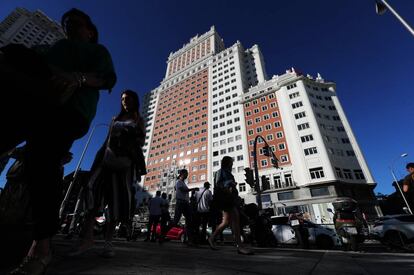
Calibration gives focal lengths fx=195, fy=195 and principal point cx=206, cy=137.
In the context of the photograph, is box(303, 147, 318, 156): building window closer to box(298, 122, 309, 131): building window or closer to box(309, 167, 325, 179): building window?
box(309, 167, 325, 179): building window

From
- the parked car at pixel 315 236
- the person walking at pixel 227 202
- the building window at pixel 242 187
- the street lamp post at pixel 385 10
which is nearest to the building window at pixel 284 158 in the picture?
the building window at pixel 242 187

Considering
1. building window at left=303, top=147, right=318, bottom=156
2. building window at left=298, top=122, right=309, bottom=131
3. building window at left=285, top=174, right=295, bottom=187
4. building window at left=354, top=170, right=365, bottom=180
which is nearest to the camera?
building window at left=354, top=170, right=365, bottom=180

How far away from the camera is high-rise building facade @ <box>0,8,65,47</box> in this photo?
218 ft

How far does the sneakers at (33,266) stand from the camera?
988mm

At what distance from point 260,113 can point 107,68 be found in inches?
1818

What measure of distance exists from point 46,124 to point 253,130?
45.2m

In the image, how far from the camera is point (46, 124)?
128cm

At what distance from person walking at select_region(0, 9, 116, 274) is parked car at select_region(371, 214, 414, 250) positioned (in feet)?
37.3

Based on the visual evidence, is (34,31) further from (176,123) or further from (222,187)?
(222,187)

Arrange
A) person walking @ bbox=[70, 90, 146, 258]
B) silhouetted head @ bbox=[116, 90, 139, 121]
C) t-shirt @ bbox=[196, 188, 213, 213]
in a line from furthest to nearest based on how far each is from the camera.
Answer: t-shirt @ bbox=[196, 188, 213, 213]
silhouetted head @ bbox=[116, 90, 139, 121]
person walking @ bbox=[70, 90, 146, 258]

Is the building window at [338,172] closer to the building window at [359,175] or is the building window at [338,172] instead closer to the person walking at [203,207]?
the building window at [359,175]

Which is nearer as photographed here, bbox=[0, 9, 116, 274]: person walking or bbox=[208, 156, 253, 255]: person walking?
bbox=[0, 9, 116, 274]: person walking

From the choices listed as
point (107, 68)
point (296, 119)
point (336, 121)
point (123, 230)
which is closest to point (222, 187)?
point (107, 68)

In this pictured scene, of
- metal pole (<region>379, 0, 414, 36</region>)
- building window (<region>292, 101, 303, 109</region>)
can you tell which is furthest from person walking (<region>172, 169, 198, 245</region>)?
building window (<region>292, 101, 303, 109</region>)
